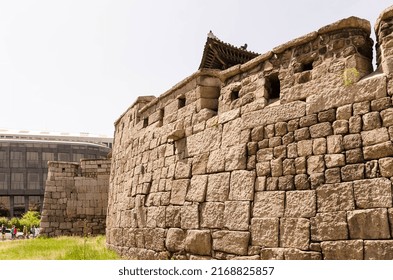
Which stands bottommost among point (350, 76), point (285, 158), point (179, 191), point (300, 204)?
point (300, 204)

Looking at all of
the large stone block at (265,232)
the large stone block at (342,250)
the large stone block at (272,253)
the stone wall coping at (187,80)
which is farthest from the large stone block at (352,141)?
the stone wall coping at (187,80)

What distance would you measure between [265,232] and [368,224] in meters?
1.37

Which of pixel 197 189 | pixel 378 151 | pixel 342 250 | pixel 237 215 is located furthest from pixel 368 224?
pixel 197 189

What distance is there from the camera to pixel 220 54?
42.7 ft

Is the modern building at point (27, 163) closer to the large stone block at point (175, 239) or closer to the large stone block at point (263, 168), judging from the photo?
the large stone block at point (175, 239)

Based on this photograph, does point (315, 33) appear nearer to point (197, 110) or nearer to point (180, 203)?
point (197, 110)

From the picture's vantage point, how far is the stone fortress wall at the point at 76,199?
1625 centimetres

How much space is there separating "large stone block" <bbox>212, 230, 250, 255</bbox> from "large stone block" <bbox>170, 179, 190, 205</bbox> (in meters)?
1.08

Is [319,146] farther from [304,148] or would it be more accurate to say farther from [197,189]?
[197,189]

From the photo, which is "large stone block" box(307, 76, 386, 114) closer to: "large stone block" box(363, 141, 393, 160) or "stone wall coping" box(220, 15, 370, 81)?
"large stone block" box(363, 141, 393, 160)

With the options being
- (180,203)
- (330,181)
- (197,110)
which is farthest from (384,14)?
(180,203)

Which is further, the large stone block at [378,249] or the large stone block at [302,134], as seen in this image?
the large stone block at [302,134]

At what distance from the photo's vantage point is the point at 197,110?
720cm

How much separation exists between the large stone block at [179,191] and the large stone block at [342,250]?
2797 mm
